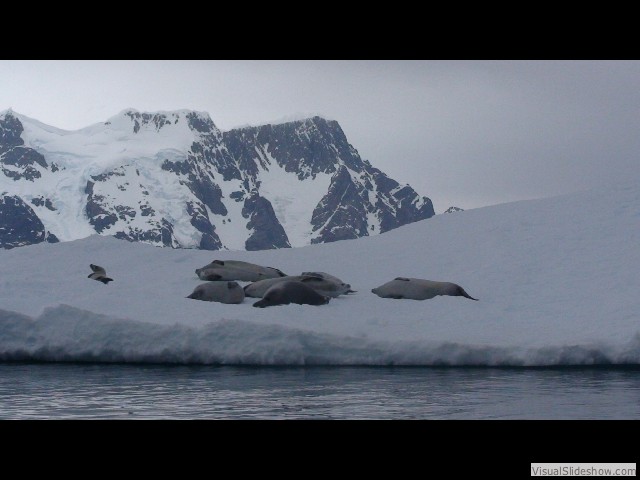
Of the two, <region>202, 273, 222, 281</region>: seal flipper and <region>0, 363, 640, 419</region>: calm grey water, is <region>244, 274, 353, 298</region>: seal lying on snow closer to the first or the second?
<region>202, 273, 222, 281</region>: seal flipper

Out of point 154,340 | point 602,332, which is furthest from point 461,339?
point 154,340

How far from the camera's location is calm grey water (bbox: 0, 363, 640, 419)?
7.22 m

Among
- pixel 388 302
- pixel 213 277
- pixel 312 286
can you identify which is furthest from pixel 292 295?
pixel 213 277

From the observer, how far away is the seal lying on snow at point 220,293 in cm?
1335

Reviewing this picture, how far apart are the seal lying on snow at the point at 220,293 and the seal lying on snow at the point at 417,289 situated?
2559 millimetres

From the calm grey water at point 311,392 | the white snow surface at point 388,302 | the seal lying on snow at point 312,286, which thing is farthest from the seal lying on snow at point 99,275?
the calm grey water at point 311,392

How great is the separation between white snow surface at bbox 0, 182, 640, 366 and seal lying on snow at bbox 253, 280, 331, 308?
1.13 feet

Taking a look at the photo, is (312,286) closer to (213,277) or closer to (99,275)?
(213,277)

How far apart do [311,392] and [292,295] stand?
4737 mm

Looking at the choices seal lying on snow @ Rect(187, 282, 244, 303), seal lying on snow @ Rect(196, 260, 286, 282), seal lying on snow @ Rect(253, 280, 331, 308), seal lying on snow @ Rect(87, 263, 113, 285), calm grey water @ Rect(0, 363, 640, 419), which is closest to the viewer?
calm grey water @ Rect(0, 363, 640, 419)

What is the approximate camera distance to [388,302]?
520 inches

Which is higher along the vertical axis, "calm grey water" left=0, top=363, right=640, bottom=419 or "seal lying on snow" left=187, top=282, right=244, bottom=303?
"seal lying on snow" left=187, top=282, right=244, bottom=303

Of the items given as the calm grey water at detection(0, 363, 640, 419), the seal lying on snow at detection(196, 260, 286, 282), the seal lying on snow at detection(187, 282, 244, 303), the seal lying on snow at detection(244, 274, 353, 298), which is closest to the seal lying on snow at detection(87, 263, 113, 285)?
the seal lying on snow at detection(196, 260, 286, 282)
